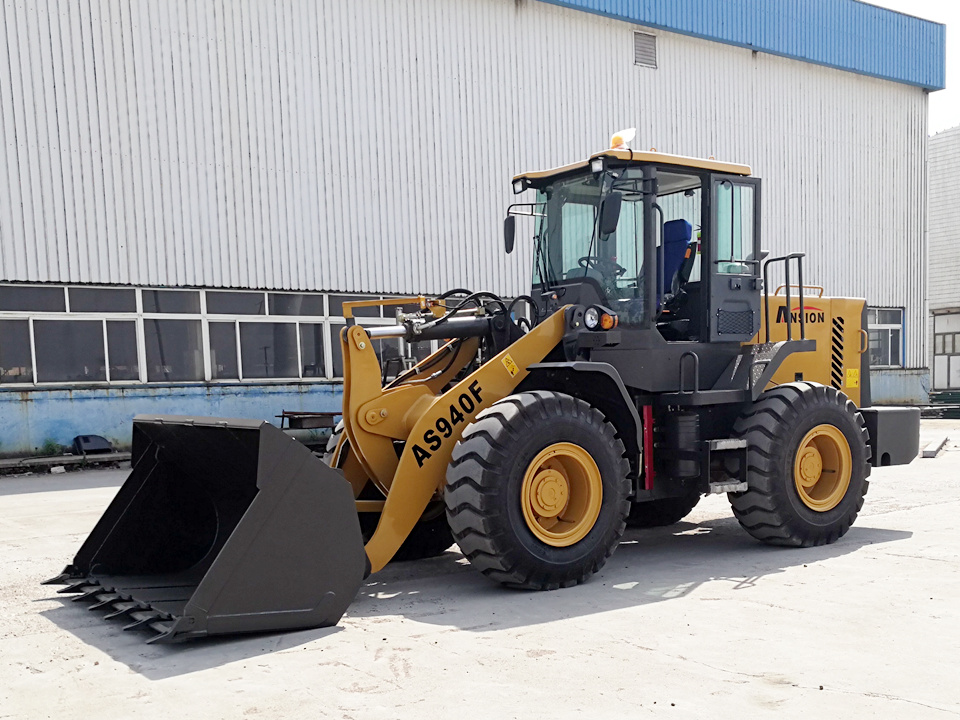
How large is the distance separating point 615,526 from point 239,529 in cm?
263

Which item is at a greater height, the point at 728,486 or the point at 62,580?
the point at 728,486

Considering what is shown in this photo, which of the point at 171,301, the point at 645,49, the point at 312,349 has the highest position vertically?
the point at 645,49

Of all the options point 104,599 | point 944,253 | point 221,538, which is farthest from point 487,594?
point 944,253

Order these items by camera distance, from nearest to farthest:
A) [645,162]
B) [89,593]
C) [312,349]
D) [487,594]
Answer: [89,593] < [487,594] < [645,162] < [312,349]

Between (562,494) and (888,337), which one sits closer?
(562,494)

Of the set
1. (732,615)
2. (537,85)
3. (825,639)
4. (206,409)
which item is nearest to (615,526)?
(732,615)

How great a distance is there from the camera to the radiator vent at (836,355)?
8656 mm

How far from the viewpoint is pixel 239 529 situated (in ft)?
16.5

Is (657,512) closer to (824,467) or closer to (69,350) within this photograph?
(824,467)

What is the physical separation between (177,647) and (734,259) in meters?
5.16

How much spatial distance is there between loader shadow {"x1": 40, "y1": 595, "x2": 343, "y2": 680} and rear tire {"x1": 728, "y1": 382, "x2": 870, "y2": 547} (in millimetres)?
3616

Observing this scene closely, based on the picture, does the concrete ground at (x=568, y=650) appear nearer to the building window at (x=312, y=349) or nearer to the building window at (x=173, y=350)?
the building window at (x=173, y=350)

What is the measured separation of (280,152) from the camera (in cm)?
1756

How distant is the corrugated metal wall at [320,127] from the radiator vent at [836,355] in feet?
35.6
